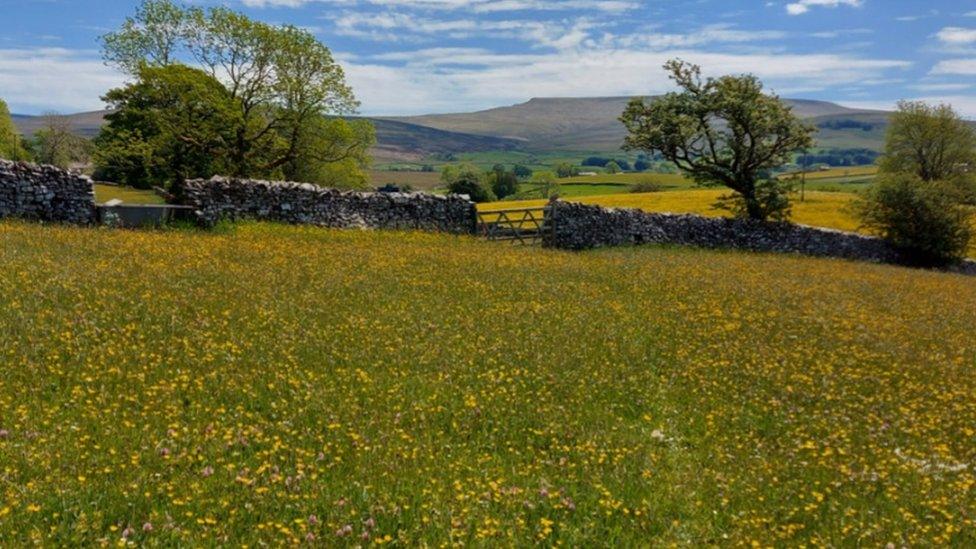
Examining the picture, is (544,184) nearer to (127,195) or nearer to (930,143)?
(930,143)

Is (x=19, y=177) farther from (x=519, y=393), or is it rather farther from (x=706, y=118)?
(x=706, y=118)

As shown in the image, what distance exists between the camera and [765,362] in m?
11.8

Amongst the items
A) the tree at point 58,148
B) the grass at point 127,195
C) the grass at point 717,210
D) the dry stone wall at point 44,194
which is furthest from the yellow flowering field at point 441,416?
the tree at point 58,148

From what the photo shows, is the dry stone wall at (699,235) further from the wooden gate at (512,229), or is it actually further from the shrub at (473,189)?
the shrub at (473,189)

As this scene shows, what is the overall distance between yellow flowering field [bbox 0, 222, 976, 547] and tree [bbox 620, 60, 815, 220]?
1091 inches

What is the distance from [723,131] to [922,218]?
14.4 m

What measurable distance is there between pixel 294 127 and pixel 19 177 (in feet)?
76.8

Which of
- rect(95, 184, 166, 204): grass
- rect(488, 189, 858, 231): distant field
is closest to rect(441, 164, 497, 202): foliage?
rect(488, 189, 858, 231): distant field

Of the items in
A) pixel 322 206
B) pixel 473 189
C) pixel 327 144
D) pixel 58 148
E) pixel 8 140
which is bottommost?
pixel 322 206

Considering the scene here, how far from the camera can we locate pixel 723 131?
43938mm

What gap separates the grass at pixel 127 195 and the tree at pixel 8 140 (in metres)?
30.6

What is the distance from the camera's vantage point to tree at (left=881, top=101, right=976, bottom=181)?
62438mm

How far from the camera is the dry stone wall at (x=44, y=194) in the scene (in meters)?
21.1

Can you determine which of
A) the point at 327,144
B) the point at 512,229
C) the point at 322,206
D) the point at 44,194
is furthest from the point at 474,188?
the point at 44,194
